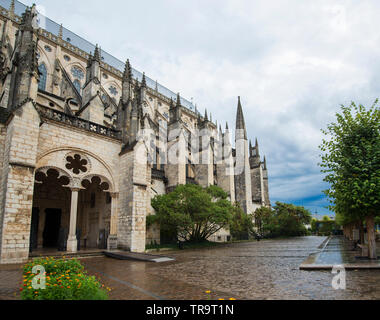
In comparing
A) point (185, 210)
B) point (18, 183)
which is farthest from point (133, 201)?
point (18, 183)

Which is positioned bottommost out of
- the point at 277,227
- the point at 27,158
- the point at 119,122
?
the point at 277,227

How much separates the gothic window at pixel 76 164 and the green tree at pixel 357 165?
1357cm

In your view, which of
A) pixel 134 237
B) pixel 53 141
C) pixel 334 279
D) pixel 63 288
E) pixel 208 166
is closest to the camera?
pixel 63 288

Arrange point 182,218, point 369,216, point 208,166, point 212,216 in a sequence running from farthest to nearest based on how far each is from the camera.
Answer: point 208,166 < point 212,216 < point 182,218 < point 369,216

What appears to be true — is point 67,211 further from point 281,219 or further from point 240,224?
point 281,219

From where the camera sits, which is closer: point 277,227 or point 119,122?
point 119,122

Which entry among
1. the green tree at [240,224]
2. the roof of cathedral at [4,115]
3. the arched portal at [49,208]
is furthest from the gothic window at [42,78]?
the green tree at [240,224]

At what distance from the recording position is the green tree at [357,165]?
33.6 ft

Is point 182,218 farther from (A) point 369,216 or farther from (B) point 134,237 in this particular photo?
(A) point 369,216

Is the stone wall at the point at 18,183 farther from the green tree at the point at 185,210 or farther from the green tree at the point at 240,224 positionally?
the green tree at the point at 240,224

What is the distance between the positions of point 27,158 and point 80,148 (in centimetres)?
379

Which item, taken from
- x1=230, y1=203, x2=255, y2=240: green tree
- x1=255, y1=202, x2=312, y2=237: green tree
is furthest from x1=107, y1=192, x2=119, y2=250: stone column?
x1=255, y1=202, x2=312, y2=237: green tree
